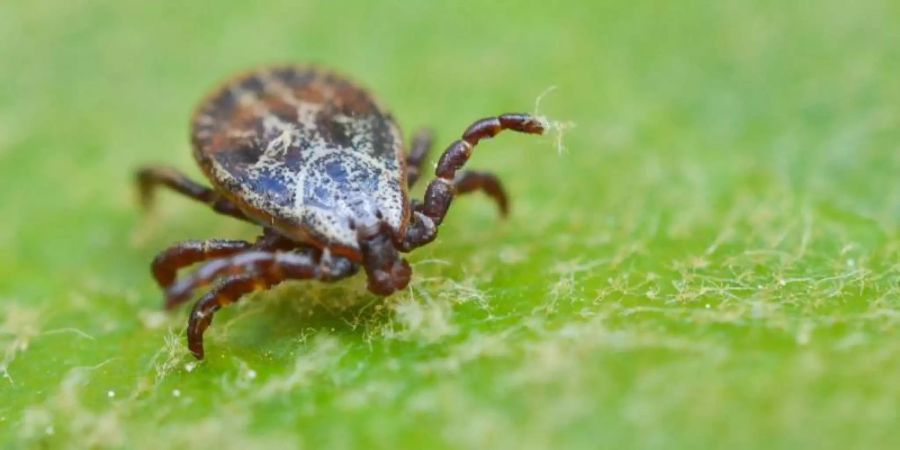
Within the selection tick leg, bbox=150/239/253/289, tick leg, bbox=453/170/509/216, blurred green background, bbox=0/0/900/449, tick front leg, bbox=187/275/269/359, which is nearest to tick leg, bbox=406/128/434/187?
blurred green background, bbox=0/0/900/449

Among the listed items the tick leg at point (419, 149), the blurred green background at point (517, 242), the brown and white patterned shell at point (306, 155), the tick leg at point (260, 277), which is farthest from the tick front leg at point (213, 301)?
the tick leg at point (419, 149)

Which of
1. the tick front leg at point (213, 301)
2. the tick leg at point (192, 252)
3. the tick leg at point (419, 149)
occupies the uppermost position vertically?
the tick leg at point (419, 149)

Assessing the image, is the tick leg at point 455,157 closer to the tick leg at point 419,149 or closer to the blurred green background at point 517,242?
the blurred green background at point 517,242

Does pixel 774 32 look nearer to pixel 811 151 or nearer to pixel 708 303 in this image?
pixel 811 151

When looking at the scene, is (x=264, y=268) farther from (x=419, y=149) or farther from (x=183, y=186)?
(x=419, y=149)

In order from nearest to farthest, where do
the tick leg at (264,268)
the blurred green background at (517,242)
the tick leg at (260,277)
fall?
1. the blurred green background at (517,242)
2. the tick leg at (264,268)
3. the tick leg at (260,277)

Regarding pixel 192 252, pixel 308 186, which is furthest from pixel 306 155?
pixel 192 252
